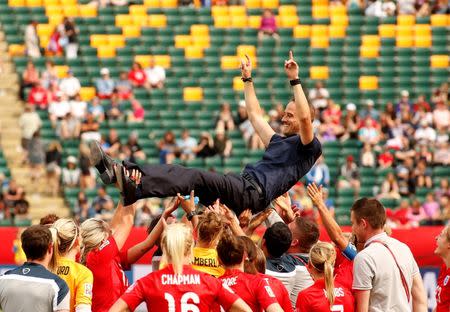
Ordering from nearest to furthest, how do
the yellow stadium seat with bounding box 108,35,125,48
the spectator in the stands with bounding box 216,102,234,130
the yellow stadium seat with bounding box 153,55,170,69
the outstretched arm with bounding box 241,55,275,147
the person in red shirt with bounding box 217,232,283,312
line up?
the person in red shirt with bounding box 217,232,283,312 < the outstretched arm with bounding box 241,55,275,147 < the spectator in the stands with bounding box 216,102,234,130 < the yellow stadium seat with bounding box 153,55,170,69 < the yellow stadium seat with bounding box 108,35,125,48

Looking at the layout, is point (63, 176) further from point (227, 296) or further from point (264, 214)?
point (227, 296)

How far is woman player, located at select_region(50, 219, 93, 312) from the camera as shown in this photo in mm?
7527

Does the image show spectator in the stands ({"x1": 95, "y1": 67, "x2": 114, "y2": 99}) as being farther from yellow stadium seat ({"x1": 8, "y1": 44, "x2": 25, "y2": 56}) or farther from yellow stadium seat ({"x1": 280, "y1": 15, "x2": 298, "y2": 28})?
yellow stadium seat ({"x1": 280, "y1": 15, "x2": 298, "y2": 28})

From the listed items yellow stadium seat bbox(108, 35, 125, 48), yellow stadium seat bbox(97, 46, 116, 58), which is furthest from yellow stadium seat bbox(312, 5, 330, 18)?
yellow stadium seat bbox(97, 46, 116, 58)

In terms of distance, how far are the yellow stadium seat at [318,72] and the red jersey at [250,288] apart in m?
17.9

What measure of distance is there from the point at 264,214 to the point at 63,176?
12.9 m

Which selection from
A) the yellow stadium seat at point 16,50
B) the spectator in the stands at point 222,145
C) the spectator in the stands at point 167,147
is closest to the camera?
the spectator in the stands at point 167,147

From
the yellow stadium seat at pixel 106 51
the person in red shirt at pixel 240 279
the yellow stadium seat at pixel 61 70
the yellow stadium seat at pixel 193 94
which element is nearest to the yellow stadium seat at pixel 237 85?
the yellow stadium seat at pixel 193 94

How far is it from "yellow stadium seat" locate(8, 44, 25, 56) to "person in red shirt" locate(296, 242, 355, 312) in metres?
18.0

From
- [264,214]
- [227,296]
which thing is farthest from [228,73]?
[227,296]

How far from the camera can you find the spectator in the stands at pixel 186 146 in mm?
21766

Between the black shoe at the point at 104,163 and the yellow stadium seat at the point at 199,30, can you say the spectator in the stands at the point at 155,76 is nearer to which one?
the yellow stadium seat at the point at 199,30

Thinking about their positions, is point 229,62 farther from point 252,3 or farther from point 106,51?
point 106,51

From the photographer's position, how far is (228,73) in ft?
81.6
